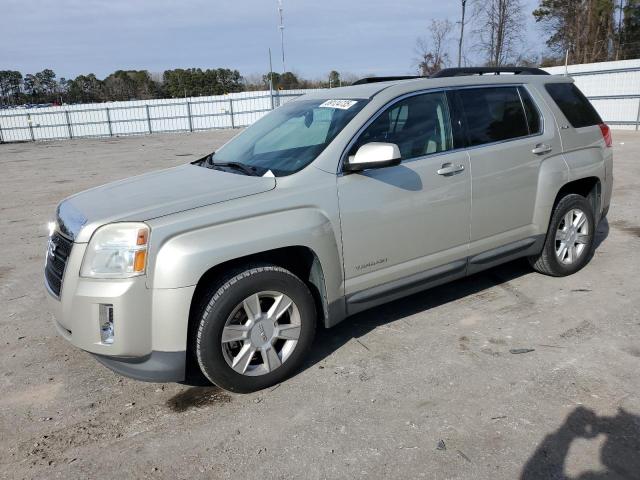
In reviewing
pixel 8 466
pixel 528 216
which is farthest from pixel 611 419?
pixel 8 466


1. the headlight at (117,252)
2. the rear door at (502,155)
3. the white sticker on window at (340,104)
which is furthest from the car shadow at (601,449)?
the white sticker on window at (340,104)

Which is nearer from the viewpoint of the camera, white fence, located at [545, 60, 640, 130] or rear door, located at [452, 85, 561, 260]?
rear door, located at [452, 85, 561, 260]

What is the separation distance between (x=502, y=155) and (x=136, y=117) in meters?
37.3

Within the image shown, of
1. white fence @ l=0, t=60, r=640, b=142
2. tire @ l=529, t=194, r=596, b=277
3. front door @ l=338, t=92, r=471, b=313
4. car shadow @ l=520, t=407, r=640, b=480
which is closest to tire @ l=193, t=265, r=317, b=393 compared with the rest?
front door @ l=338, t=92, r=471, b=313

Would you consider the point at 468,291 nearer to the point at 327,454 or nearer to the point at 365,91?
the point at 365,91

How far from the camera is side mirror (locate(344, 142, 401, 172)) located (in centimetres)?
326

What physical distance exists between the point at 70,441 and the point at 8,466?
0.30 metres

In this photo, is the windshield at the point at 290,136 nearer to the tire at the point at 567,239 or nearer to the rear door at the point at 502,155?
the rear door at the point at 502,155

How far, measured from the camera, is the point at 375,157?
329 cm

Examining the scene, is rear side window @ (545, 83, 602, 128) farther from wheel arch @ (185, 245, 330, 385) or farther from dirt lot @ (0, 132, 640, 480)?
wheel arch @ (185, 245, 330, 385)

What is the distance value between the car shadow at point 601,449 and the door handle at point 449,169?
177cm

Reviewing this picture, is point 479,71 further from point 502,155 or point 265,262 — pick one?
point 265,262

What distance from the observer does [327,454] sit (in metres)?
2.67

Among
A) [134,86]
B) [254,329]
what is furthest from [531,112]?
[134,86]
